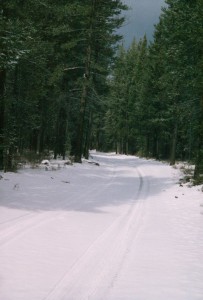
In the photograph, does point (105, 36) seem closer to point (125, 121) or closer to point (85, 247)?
point (85, 247)

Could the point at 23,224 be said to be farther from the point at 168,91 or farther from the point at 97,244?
the point at 168,91

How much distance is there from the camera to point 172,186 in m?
17.4

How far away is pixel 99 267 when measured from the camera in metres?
6.02

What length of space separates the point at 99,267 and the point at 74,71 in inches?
956

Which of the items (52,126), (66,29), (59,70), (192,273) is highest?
(66,29)

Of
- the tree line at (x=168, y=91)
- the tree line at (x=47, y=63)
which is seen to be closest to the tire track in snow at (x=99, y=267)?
the tree line at (x=47, y=63)

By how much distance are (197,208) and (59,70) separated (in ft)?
43.9

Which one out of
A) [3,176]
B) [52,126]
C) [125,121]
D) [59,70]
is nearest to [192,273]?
[3,176]

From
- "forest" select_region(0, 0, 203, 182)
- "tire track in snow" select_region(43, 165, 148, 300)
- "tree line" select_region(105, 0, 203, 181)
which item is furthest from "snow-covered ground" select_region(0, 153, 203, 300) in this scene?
"tree line" select_region(105, 0, 203, 181)

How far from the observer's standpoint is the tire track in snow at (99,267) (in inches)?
195

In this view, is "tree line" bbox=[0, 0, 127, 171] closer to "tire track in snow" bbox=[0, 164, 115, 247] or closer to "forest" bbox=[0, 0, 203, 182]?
"forest" bbox=[0, 0, 203, 182]

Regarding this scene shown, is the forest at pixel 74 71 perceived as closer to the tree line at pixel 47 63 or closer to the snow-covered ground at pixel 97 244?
the tree line at pixel 47 63

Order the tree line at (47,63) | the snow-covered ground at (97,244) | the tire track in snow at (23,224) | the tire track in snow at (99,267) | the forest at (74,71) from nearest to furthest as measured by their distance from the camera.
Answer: the tire track in snow at (99,267) → the snow-covered ground at (97,244) → the tire track in snow at (23,224) → the tree line at (47,63) → the forest at (74,71)

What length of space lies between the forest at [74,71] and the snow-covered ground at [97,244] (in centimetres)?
330
